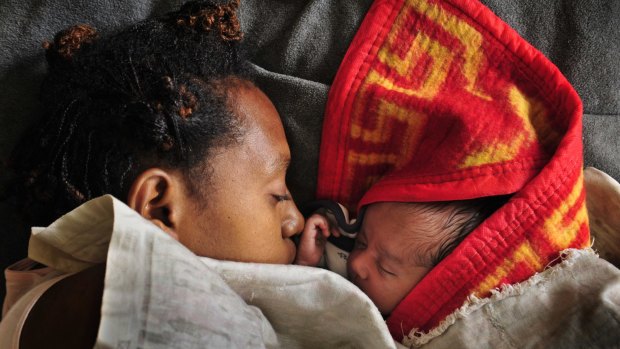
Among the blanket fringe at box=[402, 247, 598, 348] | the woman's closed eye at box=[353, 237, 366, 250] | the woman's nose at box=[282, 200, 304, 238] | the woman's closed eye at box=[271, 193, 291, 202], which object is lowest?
the woman's nose at box=[282, 200, 304, 238]

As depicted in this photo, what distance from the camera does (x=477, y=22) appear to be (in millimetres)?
1081

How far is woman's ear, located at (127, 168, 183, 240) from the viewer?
884 mm

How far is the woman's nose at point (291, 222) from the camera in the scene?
1032mm

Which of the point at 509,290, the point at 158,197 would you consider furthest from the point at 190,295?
the point at 509,290

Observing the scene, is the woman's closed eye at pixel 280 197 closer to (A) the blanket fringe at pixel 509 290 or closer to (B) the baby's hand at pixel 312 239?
(B) the baby's hand at pixel 312 239

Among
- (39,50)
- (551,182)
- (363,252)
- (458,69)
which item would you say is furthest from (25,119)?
(551,182)

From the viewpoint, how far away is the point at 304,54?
1.15 meters

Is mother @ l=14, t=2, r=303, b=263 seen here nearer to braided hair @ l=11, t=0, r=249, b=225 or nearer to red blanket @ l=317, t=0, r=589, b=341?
braided hair @ l=11, t=0, r=249, b=225

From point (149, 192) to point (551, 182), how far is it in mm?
695

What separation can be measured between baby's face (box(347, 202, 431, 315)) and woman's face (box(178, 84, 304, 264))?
150mm

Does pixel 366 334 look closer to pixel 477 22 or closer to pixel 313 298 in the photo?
pixel 313 298

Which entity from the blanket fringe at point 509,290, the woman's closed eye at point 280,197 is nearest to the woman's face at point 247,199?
the woman's closed eye at point 280,197

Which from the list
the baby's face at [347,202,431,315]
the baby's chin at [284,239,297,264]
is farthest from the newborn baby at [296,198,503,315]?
the baby's chin at [284,239,297,264]

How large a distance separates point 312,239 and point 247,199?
0.19 metres
